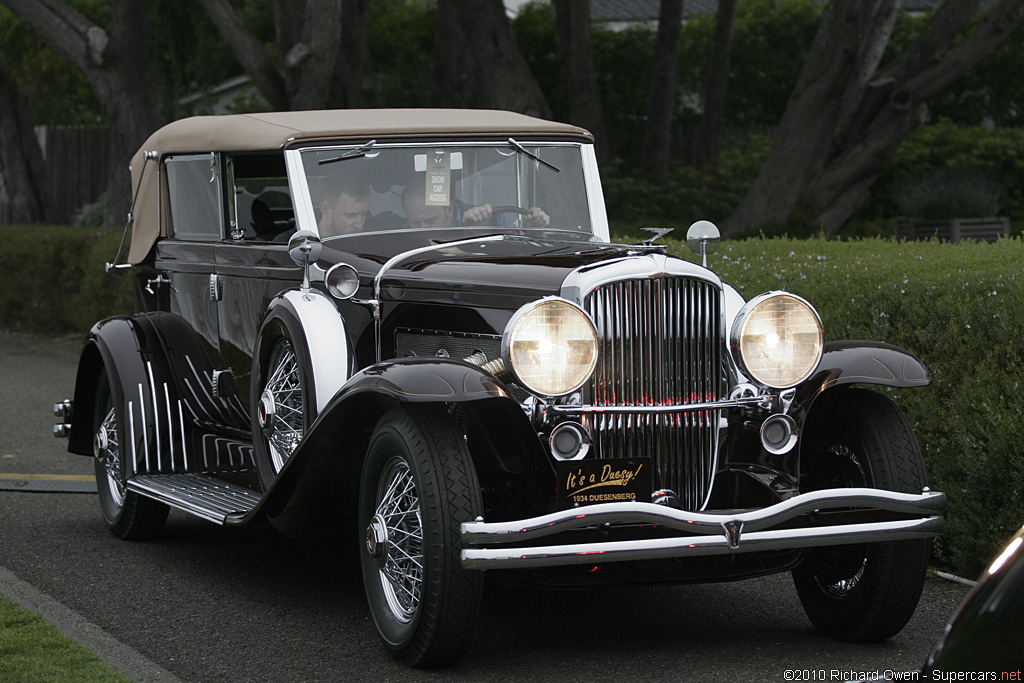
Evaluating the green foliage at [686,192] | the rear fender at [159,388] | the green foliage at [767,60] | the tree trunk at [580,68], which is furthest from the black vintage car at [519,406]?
the green foliage at [767,60]

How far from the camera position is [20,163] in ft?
63.1

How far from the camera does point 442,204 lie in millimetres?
5562

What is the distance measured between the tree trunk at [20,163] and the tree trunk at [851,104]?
11347 mm

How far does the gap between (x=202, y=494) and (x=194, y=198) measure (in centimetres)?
180

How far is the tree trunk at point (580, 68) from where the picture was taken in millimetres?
17641

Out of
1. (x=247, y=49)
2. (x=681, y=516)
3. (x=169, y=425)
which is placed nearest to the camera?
(x=681, y=516)

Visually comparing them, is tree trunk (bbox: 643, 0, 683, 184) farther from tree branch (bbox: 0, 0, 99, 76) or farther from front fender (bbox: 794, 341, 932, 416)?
front fender (bbox: 794, 341, 932, 416)

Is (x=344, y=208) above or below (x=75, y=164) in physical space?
below

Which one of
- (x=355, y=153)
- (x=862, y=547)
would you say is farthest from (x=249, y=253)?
(x=862, y=547)

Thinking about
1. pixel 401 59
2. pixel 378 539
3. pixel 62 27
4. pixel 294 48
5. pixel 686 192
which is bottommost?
pixel 378 539

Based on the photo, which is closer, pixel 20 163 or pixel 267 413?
pixel 267 413

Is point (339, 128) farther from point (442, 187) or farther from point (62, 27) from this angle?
point (62, 27)

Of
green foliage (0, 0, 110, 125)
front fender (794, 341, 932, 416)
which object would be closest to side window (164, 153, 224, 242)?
front fender (794, 341, 932, 416)

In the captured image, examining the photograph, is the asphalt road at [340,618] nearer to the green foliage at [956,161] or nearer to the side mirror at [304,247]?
the side mirror at [304,247]
